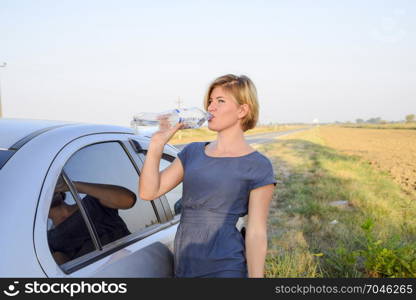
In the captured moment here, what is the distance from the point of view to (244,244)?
236 centimetres

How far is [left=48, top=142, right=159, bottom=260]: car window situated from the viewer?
2006 millimetres

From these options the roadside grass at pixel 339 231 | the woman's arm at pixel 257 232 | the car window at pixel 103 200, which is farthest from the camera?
the roadside grass at pixel 339 231

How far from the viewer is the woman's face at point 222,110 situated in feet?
7.94

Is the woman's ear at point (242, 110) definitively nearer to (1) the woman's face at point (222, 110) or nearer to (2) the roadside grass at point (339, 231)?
(1) the woman's face at point (222, 110)

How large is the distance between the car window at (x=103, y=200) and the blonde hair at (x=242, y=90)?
0.64 metres

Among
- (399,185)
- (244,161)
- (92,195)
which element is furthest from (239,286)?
(399,185)

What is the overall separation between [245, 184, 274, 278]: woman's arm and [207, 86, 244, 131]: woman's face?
1.33 feet

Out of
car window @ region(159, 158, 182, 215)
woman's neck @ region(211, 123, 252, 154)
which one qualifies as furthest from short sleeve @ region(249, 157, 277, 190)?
car window @ region(159, 158, 182, 215)

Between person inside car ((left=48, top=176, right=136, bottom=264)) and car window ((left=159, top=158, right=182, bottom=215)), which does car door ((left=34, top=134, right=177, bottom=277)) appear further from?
car window ((left=159, top=158, right=182, bottom=215))

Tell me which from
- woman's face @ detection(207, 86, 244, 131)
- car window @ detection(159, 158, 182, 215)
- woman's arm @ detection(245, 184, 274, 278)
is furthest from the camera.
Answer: car window @ detection(159, 158, 182, 215)

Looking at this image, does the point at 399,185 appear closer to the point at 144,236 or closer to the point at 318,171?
the point at 318,171

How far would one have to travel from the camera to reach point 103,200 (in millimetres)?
2350

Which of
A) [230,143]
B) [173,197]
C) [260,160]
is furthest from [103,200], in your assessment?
[173,197]

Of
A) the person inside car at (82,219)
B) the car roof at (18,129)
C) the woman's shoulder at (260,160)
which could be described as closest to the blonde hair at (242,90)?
the woman's shoulder at (260,160)
